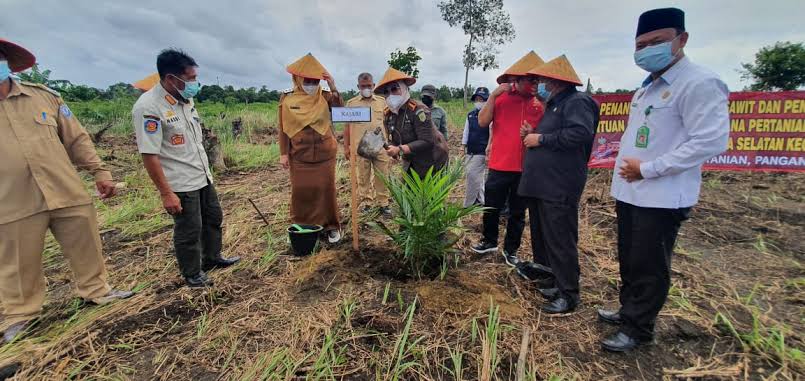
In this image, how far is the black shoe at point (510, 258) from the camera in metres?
2.98

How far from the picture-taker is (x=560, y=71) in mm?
2230

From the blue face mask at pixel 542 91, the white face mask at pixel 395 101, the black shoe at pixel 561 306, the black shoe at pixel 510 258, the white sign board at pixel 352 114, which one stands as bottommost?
the black shoe at pixel 561 306

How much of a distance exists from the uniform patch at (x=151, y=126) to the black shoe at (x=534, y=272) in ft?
9.30

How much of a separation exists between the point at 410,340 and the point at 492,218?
5.08 ft

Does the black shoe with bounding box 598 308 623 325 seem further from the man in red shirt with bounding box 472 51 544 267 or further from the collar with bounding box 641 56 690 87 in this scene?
the collar with bounding box 641 56 690 87

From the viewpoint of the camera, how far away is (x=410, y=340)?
77.6 inches

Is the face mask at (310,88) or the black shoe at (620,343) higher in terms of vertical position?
the face mask at (310,88)

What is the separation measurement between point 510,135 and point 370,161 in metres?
2.25

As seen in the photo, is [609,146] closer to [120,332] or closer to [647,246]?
[647,246]

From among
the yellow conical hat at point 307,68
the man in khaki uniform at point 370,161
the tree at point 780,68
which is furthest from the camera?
the tree at point 780,68

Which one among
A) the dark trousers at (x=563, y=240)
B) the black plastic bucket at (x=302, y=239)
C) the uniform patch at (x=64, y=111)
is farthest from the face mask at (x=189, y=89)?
the dark trousers at (x=563, y=240)

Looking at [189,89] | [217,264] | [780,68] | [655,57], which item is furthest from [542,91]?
[780,68]

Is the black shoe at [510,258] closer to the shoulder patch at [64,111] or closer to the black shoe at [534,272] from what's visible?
the black shoe at [534,272]

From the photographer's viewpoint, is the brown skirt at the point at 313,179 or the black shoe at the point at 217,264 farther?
the brown skirt at the point at 313,179
